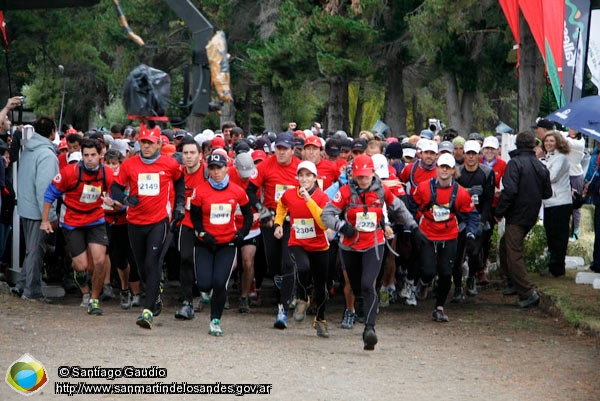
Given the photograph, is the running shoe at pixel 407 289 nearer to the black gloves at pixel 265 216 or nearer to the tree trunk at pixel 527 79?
the black gloves at pixel 265 216

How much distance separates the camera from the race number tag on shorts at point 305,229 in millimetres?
11461

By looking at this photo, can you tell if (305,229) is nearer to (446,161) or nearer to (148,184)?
(148,184)

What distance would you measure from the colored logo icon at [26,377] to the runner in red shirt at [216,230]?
262cm

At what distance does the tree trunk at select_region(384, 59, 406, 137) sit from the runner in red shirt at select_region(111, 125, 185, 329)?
25.5 metres

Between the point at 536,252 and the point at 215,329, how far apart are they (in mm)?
6440

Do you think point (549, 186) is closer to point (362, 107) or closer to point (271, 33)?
point (271, 33)

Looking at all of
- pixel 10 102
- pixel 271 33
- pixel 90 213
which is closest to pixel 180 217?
pixel 90 213

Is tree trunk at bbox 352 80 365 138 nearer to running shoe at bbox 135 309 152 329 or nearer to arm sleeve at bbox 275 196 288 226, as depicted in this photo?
arm sleeve at bbox 275 196 288 226

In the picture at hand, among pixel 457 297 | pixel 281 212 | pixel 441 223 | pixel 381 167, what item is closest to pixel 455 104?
pixel 457 297

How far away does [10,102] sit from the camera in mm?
12266

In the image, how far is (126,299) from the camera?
13.1 meters

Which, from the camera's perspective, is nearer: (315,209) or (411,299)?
(315,209)

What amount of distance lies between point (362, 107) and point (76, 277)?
4243 centimetres

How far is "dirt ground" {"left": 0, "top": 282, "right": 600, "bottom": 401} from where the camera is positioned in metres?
8.88
